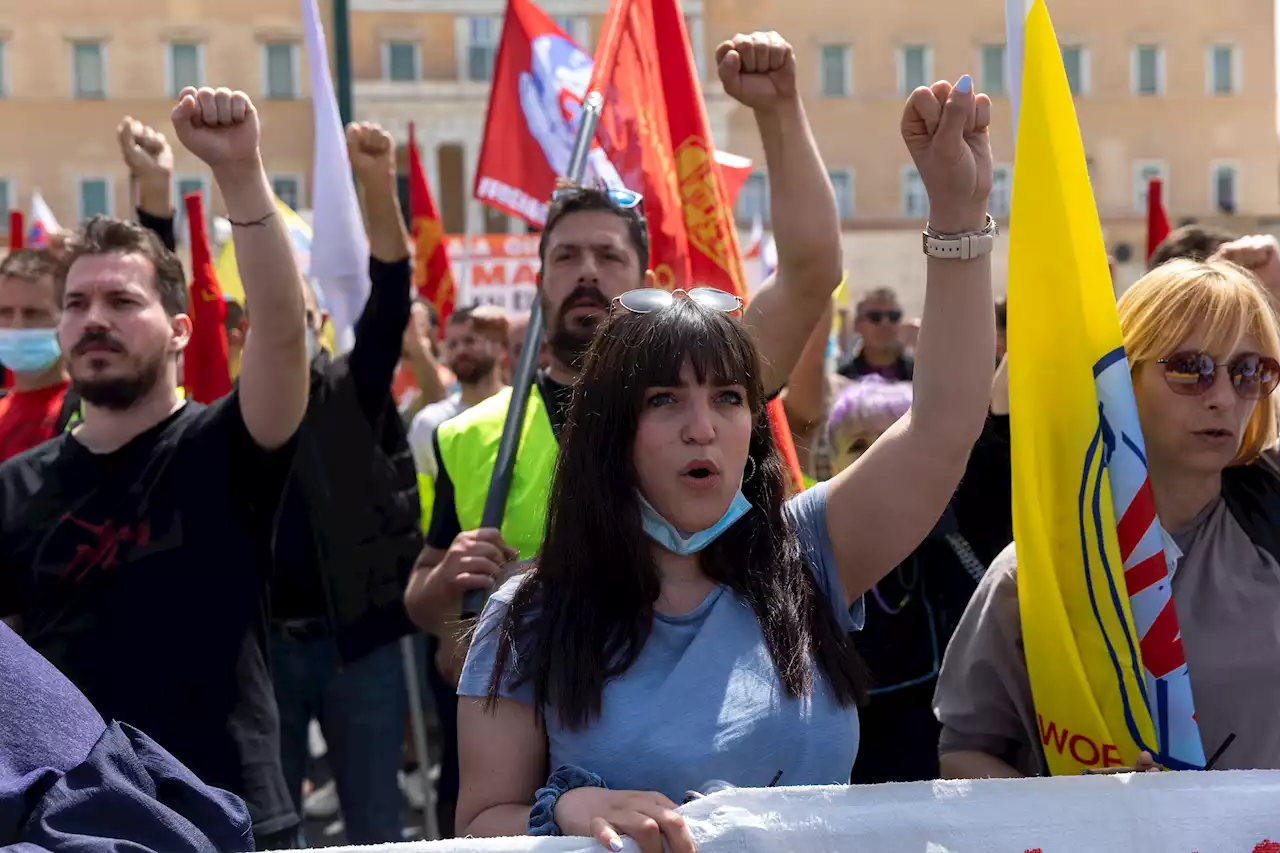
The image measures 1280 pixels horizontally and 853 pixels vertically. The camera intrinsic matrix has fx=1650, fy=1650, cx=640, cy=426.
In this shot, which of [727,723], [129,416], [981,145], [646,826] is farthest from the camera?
[129,416]

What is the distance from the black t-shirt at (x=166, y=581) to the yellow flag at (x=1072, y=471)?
1543mm

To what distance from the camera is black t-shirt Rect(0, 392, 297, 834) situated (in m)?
3.22

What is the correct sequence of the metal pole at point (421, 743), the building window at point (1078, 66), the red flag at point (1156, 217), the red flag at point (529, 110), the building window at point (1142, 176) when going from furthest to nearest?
the building window at point (1078, 66) < the building window at point (1142, 176) < the red flag at point (529, 110) < the red flag at point (1156, 217) < the metal pole at point (421, 743)

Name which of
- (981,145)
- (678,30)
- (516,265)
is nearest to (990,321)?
(981,145)

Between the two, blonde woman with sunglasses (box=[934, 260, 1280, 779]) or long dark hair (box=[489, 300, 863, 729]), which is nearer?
long dark hair (box=[489, 300, 863, 729])

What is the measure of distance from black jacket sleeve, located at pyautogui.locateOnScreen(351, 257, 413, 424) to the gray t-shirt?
2.08 m

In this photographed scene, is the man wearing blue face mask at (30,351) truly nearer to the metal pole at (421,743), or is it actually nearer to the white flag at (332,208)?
the white flag at (332,208)

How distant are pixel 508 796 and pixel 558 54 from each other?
437 cm

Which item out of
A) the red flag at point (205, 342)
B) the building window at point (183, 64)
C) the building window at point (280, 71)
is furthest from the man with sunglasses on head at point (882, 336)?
the building window at point (183, 64)

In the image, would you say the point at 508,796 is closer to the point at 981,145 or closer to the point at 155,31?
the point at 981,145

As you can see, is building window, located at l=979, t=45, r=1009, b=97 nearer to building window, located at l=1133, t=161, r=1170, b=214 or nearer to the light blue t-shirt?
building window, located at l=1133, t=161, r=1170, b=214

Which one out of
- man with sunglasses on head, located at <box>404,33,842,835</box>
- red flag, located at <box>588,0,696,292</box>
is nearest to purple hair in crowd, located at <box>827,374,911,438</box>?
red flag, located at <box>588,0,696,292</box>

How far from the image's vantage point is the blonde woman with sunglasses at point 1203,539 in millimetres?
2658

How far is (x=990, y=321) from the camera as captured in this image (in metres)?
2.48
